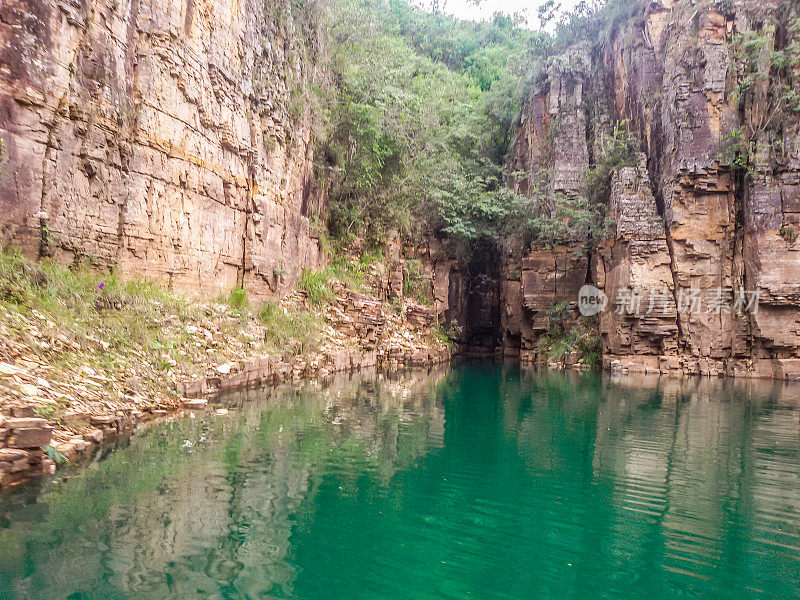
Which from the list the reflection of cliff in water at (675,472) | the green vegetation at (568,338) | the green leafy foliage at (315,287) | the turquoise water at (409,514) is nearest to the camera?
the turquoise water at (409,514)

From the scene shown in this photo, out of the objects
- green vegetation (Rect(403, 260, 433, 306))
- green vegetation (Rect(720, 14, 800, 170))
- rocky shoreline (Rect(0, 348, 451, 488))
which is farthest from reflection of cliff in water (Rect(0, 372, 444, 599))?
green vegetation (Rect(720, 14, 800, 170))

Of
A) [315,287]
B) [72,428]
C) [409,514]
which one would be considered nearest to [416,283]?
[315,287]

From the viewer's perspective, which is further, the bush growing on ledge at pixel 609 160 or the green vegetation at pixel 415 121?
the bush growing on ledge at pixel 609 160

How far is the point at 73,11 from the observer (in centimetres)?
1088

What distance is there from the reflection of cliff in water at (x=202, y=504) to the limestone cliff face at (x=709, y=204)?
1582 cm

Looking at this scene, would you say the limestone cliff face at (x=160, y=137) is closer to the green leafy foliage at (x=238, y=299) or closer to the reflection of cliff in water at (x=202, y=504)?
the green leafy foliage at (x=238, y=299)

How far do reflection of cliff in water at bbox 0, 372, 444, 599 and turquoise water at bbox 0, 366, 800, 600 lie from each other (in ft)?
0.07

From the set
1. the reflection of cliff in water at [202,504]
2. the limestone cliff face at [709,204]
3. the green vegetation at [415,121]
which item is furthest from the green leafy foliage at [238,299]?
the limestone cliff face at [709,204]

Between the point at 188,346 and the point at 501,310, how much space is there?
78.9 feet

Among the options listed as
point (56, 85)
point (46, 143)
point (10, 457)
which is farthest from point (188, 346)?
point (10, 457)

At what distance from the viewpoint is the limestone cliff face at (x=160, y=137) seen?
33.6ft

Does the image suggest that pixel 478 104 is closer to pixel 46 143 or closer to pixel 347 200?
pixel 347 200

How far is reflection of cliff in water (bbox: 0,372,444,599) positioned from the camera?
3.76m

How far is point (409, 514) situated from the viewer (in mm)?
5273
